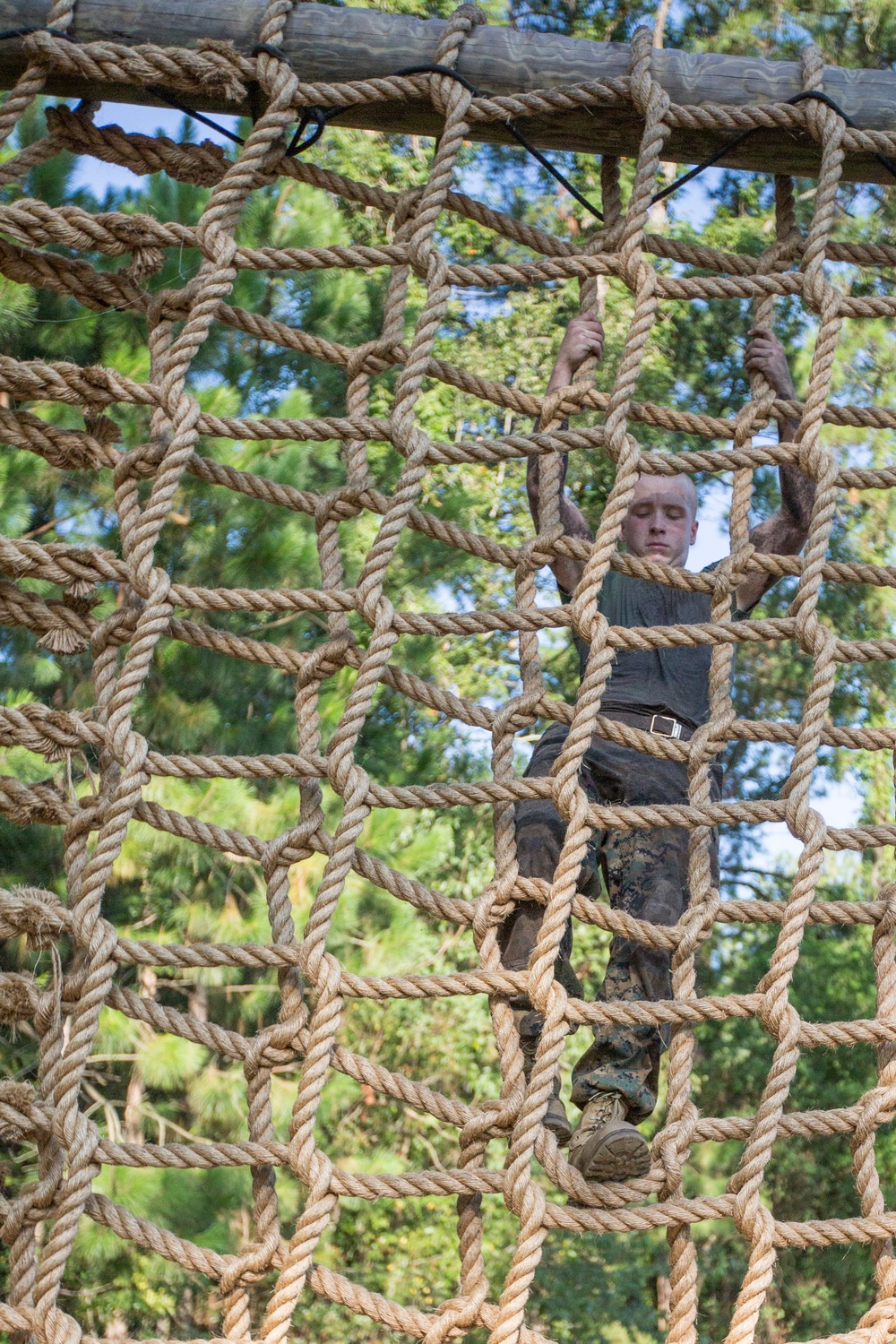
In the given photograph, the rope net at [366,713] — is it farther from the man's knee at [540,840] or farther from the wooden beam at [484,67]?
the man's knee at [540,840]

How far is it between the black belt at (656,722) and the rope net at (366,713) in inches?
9.2

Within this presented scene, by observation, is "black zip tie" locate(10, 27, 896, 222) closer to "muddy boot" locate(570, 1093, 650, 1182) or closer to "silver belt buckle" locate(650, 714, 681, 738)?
A: "silver belt buckle" locate(650, 714, 681, 738)

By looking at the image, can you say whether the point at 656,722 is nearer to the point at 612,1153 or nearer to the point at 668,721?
the point at 668,721

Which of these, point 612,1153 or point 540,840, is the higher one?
point 540,840

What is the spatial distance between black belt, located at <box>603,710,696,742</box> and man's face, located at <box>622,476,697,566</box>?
30 cm

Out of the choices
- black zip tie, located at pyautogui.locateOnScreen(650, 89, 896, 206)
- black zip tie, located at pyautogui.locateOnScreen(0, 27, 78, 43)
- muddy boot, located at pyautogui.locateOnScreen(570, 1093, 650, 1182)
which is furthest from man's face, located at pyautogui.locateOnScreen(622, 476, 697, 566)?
black zip tie, located at pyautogui.locateOnScreen(0, 27, 78, 43)

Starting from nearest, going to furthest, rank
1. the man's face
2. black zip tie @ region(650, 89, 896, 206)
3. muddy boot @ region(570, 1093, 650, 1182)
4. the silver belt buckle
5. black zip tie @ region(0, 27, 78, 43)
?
1. muddy boot @ region(570, 1093, 650, 1182)
2. black zip tie @ region(0, 27, 78, 43)
3. black zip tie @ region(650, 89, 896, 206)
4. the silver belt buckle
5. the man's face

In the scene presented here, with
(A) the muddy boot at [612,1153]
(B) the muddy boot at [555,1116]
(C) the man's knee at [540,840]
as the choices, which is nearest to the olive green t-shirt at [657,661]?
(C) the man's knee at [540,840]

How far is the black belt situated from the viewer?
2055mm

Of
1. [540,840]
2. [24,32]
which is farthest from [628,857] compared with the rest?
[24,32]

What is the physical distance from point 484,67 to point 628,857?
1086 mm

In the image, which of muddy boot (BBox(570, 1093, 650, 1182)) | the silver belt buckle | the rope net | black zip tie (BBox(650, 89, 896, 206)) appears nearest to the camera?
the rope net

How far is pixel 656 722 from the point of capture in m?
2.05

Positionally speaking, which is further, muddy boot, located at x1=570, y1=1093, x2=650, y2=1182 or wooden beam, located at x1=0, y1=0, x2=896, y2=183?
wooden beam, located at x1=0, y1=0, x2=896, y2=183
